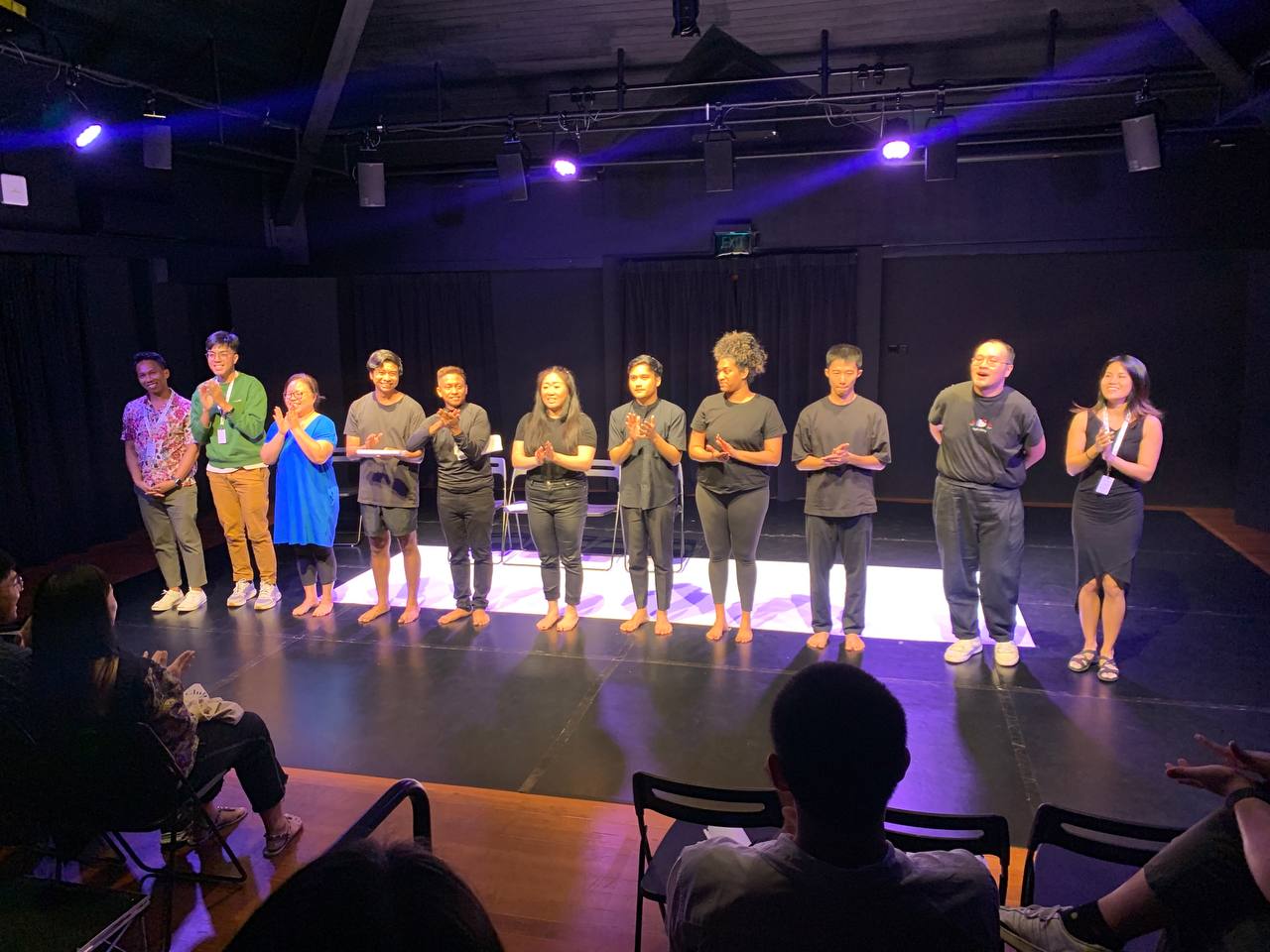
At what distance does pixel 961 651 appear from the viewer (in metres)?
4.37

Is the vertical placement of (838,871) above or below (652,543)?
above

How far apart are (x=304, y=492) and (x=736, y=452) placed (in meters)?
2.51

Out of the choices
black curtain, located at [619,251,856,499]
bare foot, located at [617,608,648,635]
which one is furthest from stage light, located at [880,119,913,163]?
bare foot, located at [617,608,648,635]

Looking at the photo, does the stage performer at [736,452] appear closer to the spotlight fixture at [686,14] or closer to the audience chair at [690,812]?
the spotlight fixture at [686,14]

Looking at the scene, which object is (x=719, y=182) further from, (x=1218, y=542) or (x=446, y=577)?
(x=1218, y=542)

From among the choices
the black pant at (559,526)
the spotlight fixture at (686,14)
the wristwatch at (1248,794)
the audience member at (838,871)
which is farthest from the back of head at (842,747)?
the spotlight fixture at (686,14)

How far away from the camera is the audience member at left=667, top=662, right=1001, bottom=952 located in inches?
48.8

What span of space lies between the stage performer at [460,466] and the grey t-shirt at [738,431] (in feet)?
3.95

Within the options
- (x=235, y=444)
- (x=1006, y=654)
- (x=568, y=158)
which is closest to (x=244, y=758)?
(x=235, y=444)

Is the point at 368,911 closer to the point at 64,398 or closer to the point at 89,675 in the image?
the point at 89,675

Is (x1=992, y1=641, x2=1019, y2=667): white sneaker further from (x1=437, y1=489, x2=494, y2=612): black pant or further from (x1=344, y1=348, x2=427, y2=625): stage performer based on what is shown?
(x1=344, y1=348, x2=427, y2=625): stage performer

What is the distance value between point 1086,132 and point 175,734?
25.2 feet

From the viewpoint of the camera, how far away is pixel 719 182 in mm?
6902

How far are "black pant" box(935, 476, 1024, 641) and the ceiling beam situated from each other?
4.85 m
